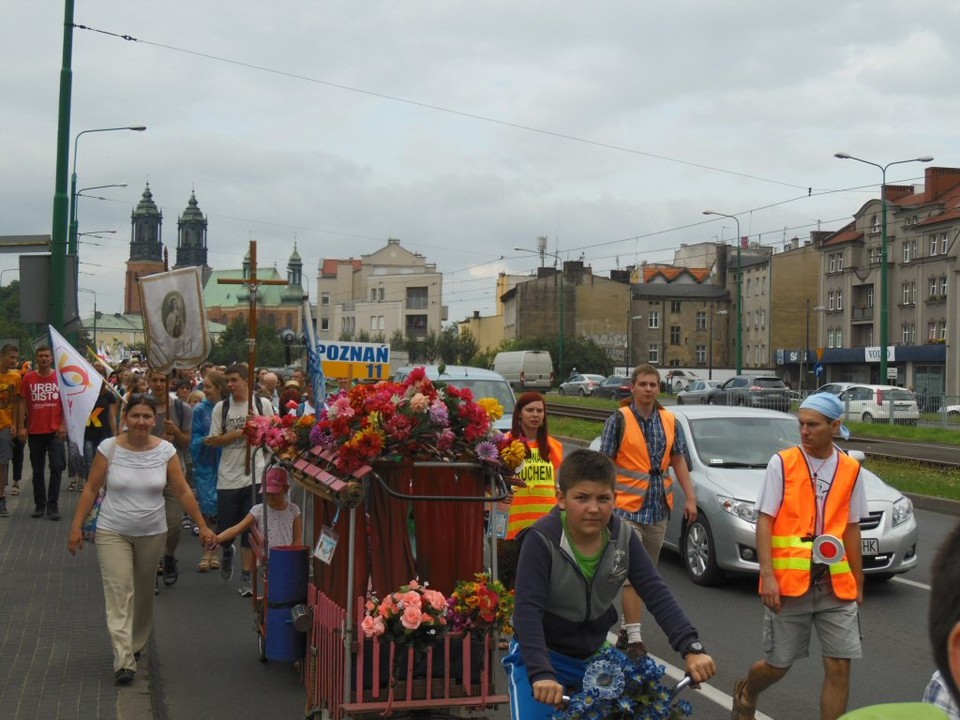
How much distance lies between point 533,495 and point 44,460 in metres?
7.83

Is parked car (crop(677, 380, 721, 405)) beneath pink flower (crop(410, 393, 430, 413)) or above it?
beneath

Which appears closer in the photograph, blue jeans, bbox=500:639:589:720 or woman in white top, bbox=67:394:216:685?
blue jeans, bbox=500:639:589:720

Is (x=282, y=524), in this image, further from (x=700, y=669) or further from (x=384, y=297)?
(x=384, y=297)

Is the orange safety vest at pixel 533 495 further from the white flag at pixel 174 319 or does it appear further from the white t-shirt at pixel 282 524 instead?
the white flag at pixel 174 319

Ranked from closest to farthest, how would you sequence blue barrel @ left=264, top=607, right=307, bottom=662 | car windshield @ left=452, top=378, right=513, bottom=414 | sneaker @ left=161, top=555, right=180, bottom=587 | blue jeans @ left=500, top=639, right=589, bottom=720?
blue jeans @ left=500, top=639, right=589, bottom=720 → blue barrel @ left=264, top=607, right=307, bottom=662 → sneaker @ left=161, top=555, right=180, bottom=587 → car windshield @ left=452, top=378, right=513, bottom=414

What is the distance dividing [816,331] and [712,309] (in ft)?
44.4

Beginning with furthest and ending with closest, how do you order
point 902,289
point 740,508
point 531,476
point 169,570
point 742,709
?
→ point 902,289
point 169,570
point 740,508
point 531,476
point 742,709

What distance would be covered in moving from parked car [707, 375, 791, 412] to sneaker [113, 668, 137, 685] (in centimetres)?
2263

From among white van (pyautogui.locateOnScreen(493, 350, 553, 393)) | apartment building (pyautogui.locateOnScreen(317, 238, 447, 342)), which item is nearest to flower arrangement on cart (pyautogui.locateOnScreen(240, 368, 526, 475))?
white van (pyautogui.locateOnScreen(493, 350, 553, 393))

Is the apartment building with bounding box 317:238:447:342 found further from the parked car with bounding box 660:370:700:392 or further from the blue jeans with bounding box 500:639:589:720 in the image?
the blue jeans with bounding box 500:639:589:720

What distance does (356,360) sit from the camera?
24.5 metres

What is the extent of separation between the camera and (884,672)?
7605 mm

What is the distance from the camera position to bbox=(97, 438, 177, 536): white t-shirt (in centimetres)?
749

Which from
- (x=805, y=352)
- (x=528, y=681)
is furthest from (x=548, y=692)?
(x=805, y=352)
